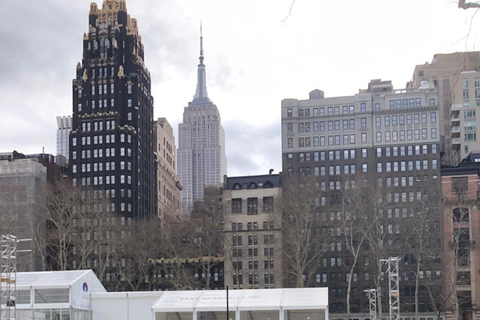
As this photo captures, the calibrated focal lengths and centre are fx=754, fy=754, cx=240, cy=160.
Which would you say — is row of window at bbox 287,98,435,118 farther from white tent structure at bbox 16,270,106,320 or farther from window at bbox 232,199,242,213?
white tent structure at bbox 16,270,106,320

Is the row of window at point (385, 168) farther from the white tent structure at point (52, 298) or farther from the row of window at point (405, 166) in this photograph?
the white tent structure at point (52, 298)

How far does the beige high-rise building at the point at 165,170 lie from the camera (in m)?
177

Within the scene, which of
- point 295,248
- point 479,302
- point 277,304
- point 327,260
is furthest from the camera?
point 327,260

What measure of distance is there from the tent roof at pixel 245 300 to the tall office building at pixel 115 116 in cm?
8360

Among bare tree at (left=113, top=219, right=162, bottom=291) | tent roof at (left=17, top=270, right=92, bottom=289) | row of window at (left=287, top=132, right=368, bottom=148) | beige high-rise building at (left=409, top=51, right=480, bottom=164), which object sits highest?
beige high-rise building at (left=409, top=51, right=480, bottom=164)

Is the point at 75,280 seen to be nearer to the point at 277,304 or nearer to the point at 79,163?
the point at 277,304

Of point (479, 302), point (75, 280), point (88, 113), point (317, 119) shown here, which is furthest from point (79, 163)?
point (75, 280)

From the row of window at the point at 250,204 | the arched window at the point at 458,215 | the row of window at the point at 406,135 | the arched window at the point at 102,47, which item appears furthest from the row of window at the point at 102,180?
the arched window at the point at 458,215

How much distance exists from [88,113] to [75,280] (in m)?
96.3

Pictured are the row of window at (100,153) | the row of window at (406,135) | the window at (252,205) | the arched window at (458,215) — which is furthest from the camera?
the row of window at (100,153)

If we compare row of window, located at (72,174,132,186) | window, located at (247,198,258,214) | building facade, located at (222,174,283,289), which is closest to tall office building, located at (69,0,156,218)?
row of window, located at (72,174,132,186)

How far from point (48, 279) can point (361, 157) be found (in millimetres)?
75464

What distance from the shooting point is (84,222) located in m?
95.2

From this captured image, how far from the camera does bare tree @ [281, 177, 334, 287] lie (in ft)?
291
